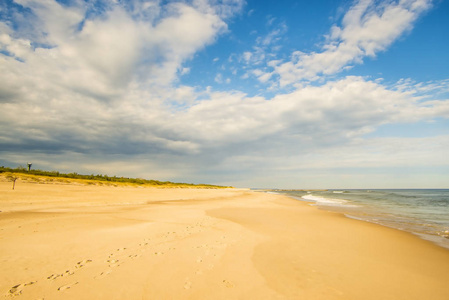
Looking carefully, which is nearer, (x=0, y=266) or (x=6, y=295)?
(x=6, y=295)

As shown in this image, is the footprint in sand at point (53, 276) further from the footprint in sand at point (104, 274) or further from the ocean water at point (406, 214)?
the ocean water at point (406, 214)

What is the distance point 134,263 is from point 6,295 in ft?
7.60

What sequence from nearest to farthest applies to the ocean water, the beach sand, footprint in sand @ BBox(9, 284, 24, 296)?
footprint in sand @ BBox(9, 284, 24, 296), the beach sand, the ocean water

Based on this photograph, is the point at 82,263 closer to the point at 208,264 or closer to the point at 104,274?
the point at 104,274

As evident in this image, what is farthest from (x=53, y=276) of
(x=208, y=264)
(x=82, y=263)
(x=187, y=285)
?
(x=208, y=264)

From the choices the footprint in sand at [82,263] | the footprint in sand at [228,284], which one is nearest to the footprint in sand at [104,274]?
the footprint in sand at [82,263]

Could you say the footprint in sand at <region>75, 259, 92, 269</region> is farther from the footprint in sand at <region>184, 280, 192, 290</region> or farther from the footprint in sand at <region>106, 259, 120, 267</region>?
the footprint in sand at <region>184, 280, 192, 290</region>

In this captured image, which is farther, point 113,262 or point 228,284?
point 113,262

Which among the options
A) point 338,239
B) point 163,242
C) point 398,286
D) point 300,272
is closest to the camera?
point 398,286

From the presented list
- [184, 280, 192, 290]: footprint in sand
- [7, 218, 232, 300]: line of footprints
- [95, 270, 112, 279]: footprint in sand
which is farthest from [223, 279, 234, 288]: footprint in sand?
[95, 270, 112, 279]: footprint in sand

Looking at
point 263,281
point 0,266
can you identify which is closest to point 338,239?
point 263,281

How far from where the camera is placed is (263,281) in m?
4.82

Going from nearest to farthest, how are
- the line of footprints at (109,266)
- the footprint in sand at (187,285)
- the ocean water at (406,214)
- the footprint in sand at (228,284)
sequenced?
1. the line of footprints at (109,266)
2. the footprint in sand at (187,285)
3. the footprint in sand at (228,284)
4. the ocean water at (406,214)

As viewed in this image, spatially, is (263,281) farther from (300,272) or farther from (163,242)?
(163,242)
